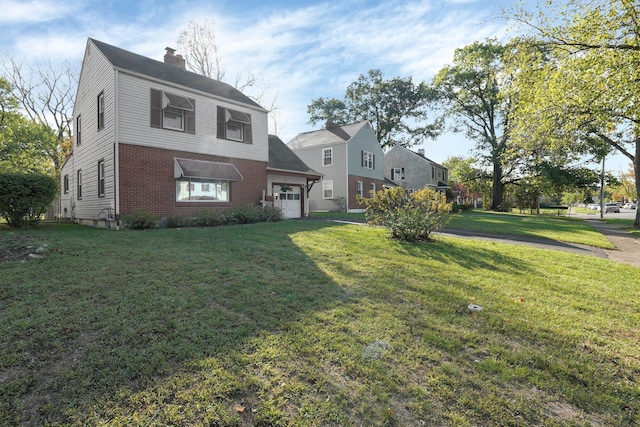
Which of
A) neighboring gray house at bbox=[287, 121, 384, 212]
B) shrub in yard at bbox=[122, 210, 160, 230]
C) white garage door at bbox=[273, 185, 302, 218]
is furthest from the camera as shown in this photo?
neighboring gray house at bbox=[287, 121, 384, 212]

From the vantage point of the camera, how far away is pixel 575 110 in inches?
400

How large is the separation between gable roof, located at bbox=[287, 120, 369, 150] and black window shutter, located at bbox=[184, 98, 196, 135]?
13.4 metres

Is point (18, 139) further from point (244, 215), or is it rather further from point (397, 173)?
point (397, 173)

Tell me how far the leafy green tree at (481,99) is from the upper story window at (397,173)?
8.52 m

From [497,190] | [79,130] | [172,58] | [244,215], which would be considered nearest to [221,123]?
[244,215]

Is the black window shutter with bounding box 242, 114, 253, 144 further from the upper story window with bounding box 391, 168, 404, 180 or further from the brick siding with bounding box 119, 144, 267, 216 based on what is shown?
the upper story window with bounding box 391, 168, 404, 180

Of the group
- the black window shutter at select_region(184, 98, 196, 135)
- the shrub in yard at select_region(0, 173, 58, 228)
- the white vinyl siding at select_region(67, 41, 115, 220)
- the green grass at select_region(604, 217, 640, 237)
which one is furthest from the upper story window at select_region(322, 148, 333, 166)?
the green grass at select_region(604, 217, 640, 237)

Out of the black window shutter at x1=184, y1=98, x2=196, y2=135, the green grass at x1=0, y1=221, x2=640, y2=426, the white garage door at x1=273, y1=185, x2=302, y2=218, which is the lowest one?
the green grass at x1=0, y1=221, x2=640, y2=426

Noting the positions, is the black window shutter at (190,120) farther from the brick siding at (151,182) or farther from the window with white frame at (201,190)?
the window with white frame at (201,190)

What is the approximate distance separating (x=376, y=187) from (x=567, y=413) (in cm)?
2673

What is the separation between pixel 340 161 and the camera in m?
24.5

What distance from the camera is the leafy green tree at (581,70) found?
27.3ft

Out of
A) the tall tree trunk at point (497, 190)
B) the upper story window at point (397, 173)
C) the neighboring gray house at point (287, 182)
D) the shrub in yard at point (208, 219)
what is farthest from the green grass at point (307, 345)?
the tall tree trunk at point (497, 190)

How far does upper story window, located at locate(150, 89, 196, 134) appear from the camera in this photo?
475 inches
